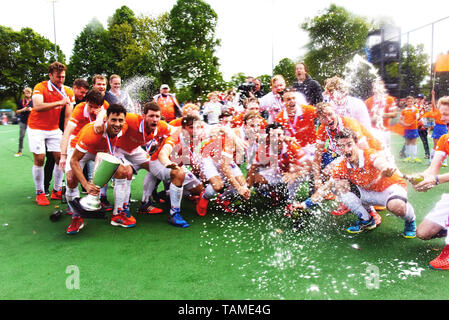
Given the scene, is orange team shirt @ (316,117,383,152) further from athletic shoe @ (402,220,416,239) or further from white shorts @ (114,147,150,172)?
white shorts @ (114,147,150,172)

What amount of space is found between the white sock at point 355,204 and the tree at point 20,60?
45.0m

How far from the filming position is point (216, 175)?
434 centimetres

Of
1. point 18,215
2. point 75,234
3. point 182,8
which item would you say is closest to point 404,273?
point 75,234

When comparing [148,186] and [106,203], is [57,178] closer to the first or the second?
[106,203]

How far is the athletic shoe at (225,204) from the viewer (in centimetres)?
438

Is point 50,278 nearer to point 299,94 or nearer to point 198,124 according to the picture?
point 198,124

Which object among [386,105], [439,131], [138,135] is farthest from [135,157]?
[439,131]

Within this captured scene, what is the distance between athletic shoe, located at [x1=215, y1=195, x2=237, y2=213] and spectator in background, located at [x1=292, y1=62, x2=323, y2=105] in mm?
2209

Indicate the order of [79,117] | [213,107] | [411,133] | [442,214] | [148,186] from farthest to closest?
[213,107], [411,133], [148,186], [79,117], [442,214]

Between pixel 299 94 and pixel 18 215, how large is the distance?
4431 millimetres

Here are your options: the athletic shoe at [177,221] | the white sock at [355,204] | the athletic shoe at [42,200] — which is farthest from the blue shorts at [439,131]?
the athletic shoe at [42,200]

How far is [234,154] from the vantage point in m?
4.70

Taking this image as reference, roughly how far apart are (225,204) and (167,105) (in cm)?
380

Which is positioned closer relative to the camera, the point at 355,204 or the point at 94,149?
the point at 355,204
